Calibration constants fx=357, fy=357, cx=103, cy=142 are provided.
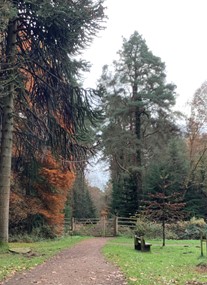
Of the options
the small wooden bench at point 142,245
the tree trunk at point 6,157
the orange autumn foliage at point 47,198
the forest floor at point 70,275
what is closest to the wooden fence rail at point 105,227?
the orange autumn foliage at point 47,198

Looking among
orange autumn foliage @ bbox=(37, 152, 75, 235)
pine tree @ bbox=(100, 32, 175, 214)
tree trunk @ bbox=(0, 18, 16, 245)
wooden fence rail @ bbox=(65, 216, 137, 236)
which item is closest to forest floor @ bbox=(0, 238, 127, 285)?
tree trunk @ bbox=(0, 18, 16, 245)

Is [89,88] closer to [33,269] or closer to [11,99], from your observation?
[11,99]

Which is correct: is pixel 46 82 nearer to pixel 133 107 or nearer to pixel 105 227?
pixel 105 227

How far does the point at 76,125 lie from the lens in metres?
14.6

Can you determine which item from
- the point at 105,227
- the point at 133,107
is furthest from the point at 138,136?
the point at 105,227

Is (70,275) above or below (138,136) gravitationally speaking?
below

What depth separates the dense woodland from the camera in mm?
12906

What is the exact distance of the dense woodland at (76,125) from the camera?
1291cm

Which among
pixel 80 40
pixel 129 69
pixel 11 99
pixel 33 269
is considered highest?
pixel 129 69

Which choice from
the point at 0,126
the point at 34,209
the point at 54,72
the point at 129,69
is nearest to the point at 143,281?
the point at 0,126

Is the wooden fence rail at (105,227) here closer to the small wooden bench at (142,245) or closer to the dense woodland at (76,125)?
A: the dense woodland at (76,125)

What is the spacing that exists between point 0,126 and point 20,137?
1019 mm

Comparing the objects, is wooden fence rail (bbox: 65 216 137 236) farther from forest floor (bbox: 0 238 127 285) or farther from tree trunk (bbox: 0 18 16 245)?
forest floor (bbox: 0 238 127 285)

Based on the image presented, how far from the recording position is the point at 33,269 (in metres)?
8.66
